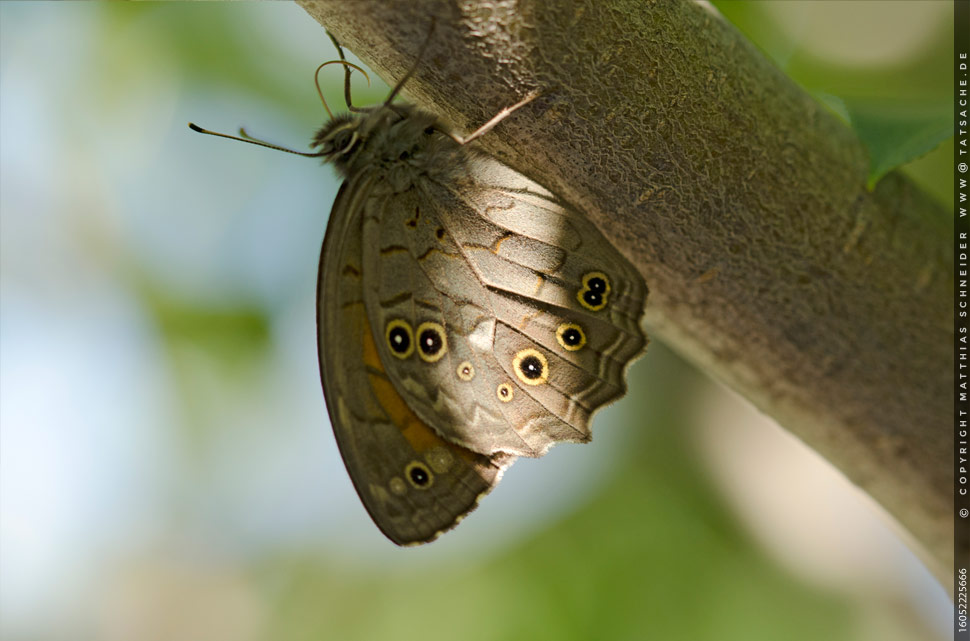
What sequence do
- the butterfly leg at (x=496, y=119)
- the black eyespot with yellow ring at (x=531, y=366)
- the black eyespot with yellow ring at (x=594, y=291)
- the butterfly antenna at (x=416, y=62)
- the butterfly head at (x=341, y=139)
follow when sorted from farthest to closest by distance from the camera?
the butterfly head at (x=341, y=139) < the black eyespot with yellow ring at (x=531, y=366) < the black eyespot with yellow ring at (x=594, y=291) < the butterfly leg at (x=496, y=119) < the butterfly antenna at (x=416, y=62)

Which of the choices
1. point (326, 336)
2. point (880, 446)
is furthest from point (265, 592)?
point (880, 446)

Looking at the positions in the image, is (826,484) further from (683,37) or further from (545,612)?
(683,37)

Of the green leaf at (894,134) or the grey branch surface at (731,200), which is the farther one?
the green leaf at (894,134)

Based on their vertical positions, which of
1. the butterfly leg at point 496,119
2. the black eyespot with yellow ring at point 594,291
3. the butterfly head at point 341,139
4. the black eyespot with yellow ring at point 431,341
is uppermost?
the butterfly head at point 341,139

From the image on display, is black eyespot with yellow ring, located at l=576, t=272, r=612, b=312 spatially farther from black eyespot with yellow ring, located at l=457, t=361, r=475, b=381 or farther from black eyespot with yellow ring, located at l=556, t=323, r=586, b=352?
black eyespot with yellow ring, located at l=457, t=361, r=475, b=381

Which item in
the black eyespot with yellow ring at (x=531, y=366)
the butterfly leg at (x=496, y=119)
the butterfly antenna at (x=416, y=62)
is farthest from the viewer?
the black eyespot with yellow ring at (x=531, y=366)

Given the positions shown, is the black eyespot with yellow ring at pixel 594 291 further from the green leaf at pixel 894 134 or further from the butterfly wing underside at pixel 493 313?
the green leaf at pixel 894 134

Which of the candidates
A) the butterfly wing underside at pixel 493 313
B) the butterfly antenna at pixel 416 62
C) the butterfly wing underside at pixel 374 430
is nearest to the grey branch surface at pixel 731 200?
the butterfly antenna at pixel 416 62
